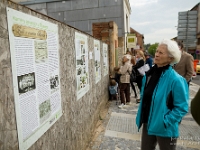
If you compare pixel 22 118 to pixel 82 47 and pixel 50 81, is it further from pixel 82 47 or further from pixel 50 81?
pixel 82 47

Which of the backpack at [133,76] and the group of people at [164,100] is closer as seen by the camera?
the group of people at [164,100]

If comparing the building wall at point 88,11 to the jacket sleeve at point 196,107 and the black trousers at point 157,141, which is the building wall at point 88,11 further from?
the jacket sleeve at point 196,107

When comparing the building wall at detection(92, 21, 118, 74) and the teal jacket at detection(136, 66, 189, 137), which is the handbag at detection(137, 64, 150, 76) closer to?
the building wall at detection(92, 21, 118, 74)

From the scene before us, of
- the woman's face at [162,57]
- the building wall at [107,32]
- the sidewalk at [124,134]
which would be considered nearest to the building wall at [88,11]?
the building wall at [107,32]

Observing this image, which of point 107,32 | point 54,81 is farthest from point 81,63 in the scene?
point 107,32

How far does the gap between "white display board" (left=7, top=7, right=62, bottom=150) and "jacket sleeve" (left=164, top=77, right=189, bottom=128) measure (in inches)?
53.6

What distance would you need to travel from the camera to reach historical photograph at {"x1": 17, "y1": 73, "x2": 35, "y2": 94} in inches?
51.3

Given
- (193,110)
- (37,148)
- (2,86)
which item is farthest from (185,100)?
(2,86)

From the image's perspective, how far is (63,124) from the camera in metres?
2.21

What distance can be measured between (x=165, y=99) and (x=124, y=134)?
82.7 inches

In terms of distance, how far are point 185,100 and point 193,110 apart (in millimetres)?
984

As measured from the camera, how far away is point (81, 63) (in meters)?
2.99

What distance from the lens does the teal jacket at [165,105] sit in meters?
1.86

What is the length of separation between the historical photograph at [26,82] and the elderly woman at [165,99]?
139 centimetres
